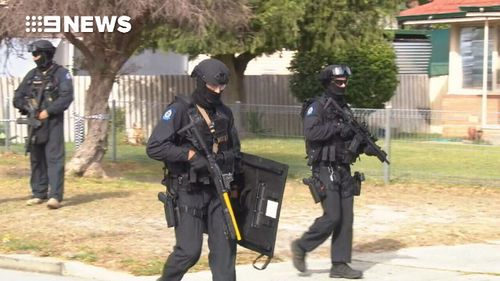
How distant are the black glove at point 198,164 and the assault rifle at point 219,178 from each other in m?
0.03

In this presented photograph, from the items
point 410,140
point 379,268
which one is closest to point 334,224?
point 379,268

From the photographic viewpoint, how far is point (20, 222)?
33.4 ft

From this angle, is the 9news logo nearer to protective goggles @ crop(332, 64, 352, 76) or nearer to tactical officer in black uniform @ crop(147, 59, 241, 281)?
protective goggles @ crop(332, 64, 352, 76)

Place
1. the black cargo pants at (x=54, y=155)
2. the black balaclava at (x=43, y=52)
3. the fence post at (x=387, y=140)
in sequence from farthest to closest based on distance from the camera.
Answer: the fence post at (x=387, y=140)
the black cargo pants at (x=54, y=155)
the black balaclava at (x=43, y=52)

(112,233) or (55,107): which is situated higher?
(55,107)

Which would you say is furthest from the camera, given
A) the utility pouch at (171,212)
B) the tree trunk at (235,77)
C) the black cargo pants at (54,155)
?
the tree trunk at (235,77)

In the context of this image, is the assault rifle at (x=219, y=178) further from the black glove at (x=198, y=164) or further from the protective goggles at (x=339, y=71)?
the protective goggles at (x=339, y=71)

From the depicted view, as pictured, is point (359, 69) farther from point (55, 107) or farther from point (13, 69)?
point (55, 107)

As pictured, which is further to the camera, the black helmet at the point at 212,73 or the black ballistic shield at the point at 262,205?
the black ballistic shield at the point at 262,205

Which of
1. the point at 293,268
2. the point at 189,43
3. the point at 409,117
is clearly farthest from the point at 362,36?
the point at 293,268

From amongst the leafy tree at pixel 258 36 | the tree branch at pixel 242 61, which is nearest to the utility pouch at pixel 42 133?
the leafy tree at pixel 258 36

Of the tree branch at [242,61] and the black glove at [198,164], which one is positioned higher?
the tree branch at [242,61]

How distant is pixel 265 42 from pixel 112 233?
10.9 metres

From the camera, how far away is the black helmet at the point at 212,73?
6176 mm
